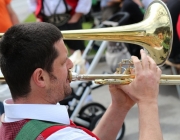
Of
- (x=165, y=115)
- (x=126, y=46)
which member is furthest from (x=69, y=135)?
(x=126, y=46)

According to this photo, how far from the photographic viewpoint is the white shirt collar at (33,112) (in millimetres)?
1191

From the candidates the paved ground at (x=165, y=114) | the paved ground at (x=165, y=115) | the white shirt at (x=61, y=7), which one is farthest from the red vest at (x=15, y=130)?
the white shirt at (x=61, y=7)

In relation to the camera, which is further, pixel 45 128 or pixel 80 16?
pixel 80 16

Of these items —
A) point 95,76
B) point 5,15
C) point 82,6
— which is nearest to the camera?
point 95,76

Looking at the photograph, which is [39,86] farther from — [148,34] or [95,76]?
[148,34]

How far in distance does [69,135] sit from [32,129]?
0.38 ft

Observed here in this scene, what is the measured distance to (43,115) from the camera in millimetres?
1200

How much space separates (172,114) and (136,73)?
218 centimetres

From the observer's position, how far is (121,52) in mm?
3615

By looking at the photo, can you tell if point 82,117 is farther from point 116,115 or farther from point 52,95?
point 52,95

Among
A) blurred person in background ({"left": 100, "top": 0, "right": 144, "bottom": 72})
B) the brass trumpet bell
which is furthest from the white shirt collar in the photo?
blurred person in background ({"left": 100, "top": 0, "right": 144, "bottom": 72})

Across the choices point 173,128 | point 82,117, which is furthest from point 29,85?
point 173,128

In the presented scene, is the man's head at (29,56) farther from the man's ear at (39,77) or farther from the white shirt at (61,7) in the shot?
the white shirt at (61,7)

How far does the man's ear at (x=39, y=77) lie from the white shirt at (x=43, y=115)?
73 mm
